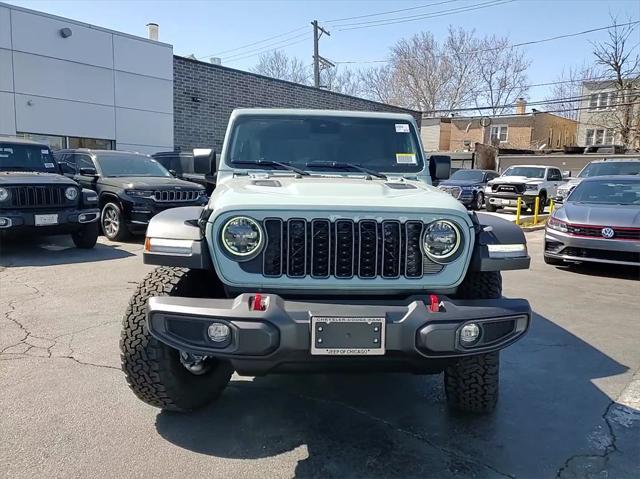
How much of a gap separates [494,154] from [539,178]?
46.3 feet

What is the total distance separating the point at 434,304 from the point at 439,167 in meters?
1.96

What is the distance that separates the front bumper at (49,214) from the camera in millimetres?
7566

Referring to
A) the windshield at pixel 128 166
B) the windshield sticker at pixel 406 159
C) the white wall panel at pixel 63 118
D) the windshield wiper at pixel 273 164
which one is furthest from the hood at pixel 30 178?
the windshield sticker at pixel 406 159

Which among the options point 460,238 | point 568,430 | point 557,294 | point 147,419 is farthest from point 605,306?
point 147,419

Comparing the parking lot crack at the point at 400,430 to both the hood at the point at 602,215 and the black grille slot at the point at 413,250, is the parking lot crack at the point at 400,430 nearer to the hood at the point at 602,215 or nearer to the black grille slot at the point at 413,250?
the black grille slot at the point at 413,250

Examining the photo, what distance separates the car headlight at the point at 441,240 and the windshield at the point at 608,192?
6.73m

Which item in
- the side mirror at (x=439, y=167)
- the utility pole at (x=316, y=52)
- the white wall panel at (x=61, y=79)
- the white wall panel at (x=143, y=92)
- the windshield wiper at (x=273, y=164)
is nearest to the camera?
the windshield wiper at (x=273, y=164)

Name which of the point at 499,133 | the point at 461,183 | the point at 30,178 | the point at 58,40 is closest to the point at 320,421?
the point at 30,178

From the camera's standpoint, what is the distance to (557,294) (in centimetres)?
650

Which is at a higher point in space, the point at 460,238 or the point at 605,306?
the point at 460,238

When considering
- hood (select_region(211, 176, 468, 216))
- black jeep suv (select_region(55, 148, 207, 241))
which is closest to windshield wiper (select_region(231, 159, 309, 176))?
hood (select_region(211, 176, 468, 216))

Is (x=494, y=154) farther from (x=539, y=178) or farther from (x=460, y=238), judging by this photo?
(x=460, y=238)

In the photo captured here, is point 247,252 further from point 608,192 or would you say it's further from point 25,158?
point 25,158

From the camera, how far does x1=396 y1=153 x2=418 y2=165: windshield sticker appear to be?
397cm
